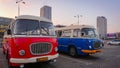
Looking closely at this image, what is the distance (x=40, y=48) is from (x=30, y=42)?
63cm

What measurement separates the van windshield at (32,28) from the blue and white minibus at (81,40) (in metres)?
4.04

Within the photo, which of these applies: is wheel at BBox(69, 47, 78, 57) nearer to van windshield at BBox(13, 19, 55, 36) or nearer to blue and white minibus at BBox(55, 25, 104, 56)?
blue and white minibus at BBox(55, 25, 104, 56)

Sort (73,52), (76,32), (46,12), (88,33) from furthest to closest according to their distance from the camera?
(46,12) → (73,52) → (76,32) → (88,33)

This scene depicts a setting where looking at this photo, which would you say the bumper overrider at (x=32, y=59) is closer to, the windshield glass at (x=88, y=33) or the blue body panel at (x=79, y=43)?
the blue body panel at (x=79, y=43)

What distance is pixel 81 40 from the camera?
12.6 m

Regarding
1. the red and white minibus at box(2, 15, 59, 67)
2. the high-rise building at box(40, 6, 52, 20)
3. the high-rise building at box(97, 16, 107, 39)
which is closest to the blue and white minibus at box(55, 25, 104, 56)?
the red and white minibus at box(2, 15, 59, 67)

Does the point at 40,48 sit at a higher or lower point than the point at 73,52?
higher

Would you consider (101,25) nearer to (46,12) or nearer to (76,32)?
(46,12)

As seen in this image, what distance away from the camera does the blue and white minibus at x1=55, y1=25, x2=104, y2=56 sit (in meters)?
12.2

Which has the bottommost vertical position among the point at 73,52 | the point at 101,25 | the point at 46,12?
the point at 73,52

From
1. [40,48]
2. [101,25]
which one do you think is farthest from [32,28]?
[101,25]

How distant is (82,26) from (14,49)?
6848mm

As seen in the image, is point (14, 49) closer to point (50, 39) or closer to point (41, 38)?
point (41, 38)

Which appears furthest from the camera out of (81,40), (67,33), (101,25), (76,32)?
(101,25)
